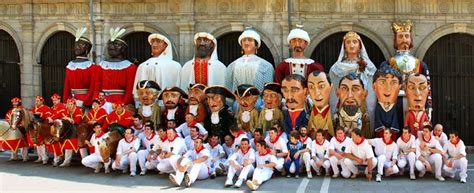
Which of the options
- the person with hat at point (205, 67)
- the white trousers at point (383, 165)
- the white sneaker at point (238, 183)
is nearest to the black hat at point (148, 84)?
the person with hat at point (205, 67)

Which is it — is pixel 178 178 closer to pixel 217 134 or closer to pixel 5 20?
pixel 217 134

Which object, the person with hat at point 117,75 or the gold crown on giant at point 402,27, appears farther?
the person with hat at point 117,75

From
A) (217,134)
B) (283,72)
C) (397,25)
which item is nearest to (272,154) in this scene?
(217,134)

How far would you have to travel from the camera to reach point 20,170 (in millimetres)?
11250

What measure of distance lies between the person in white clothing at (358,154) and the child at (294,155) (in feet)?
2.47

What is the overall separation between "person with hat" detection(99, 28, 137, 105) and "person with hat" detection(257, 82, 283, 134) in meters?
3.02

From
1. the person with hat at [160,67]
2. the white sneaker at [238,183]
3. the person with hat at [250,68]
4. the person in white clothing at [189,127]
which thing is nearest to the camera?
the white sneaker at [238,183]

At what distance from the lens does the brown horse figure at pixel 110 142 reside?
10547mm

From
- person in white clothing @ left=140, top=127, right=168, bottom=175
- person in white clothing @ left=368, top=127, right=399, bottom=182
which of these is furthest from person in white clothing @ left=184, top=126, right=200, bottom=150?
person in white clothing @ left=368, top=127, right=399, bottom=182

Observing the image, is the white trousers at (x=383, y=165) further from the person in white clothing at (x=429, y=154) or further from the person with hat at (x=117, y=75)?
the person with hat at (x=117, y=75)

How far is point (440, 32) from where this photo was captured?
41.4 feet

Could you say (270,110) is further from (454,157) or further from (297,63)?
(454,157)

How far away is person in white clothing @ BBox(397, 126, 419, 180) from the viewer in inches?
394

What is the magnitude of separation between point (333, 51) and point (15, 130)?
264 inches
